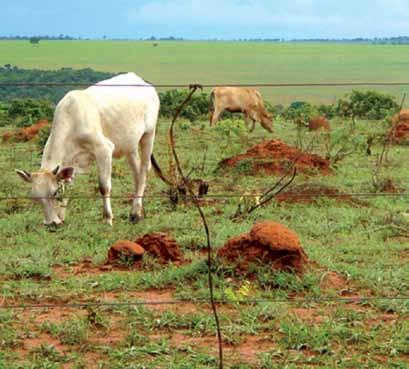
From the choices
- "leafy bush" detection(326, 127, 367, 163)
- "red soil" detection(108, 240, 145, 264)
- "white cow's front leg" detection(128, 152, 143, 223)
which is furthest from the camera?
"leafy bush" detection(326, 127, 367, 163)

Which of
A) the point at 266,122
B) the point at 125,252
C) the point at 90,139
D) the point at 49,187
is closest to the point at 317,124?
the point at 266,122

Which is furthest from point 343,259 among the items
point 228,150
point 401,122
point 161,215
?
point 401,122

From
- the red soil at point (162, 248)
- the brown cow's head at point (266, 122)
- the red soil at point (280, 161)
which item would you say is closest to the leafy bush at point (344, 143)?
the red soil at point (280, 161)

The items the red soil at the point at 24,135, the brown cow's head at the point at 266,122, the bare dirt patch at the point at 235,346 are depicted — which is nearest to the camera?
the bare dirt patch at the point at 235,346

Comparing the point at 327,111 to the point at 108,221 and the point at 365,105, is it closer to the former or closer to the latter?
the point at 365,105

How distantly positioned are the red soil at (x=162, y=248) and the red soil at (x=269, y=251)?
2.29 feet

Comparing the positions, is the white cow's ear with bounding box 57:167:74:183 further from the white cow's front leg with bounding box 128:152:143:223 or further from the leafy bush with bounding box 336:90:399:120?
the leafy bush with bounding box 336:90:399:120

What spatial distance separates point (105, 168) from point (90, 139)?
366 mm

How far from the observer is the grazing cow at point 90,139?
10477 millimetres

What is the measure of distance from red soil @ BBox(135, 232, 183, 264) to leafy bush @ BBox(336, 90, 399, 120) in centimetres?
1731

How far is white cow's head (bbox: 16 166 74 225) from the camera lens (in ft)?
34.2

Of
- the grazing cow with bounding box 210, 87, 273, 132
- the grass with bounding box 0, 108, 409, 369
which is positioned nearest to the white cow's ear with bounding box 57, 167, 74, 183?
the grass with bounding box 0, 108, 409, 369

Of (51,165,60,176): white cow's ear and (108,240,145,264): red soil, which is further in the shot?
(51,165,60,176): white cow's ear

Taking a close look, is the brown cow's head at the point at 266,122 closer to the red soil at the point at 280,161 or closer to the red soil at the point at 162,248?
the red soil at the point at 280,161
